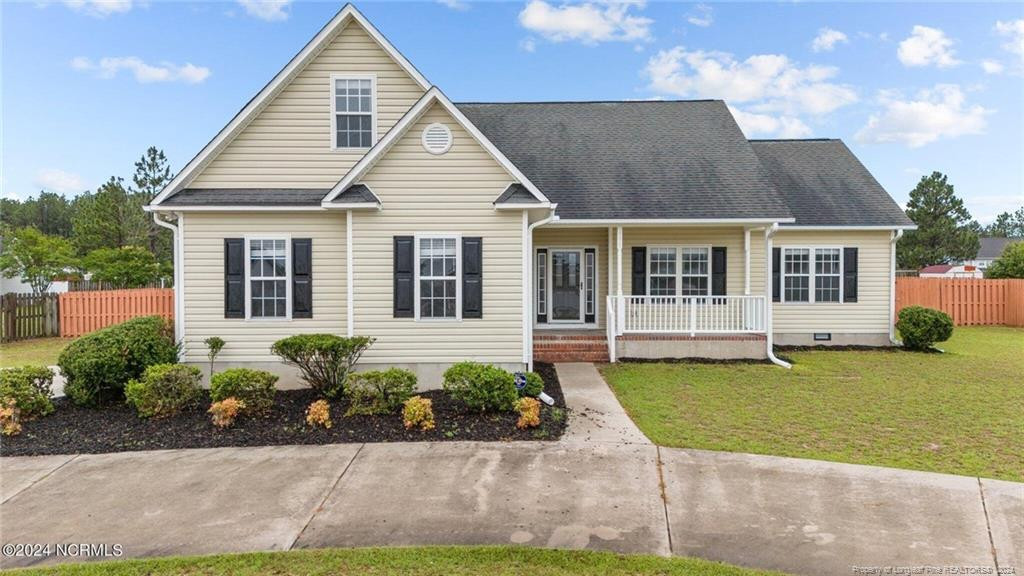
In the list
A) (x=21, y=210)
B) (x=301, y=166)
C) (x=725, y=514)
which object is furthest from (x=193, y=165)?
(x=21, y=210)

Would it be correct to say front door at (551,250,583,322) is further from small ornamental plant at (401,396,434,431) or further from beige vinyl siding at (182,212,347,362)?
small ornamental plant at (401,396,434,431)

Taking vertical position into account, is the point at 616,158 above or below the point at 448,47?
below

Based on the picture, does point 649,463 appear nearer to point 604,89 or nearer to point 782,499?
point 782,499

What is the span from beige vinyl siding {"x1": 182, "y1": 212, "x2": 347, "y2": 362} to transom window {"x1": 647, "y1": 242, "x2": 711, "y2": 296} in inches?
303

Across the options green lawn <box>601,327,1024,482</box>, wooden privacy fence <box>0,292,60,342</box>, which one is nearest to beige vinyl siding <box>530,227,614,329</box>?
green lawn <box>601,327,1024,482</box>

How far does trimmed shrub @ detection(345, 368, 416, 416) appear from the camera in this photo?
714 centimetres

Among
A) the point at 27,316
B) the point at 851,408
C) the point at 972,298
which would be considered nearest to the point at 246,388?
the point at 851,408

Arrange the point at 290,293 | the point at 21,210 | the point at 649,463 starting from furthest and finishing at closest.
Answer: the point at 21,210 → the point at 290,293 → the point at 649,463

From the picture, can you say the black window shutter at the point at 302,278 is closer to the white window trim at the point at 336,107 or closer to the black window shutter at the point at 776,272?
the white window trim at the point at 336,107

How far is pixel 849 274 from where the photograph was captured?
1373cm

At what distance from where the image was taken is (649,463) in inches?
216

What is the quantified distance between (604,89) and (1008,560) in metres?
24.6

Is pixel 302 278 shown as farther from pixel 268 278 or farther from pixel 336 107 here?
pixel 336 107

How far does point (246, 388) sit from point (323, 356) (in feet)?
4.07
